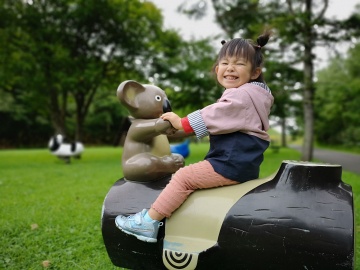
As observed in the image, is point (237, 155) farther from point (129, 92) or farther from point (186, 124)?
point (129, 92)

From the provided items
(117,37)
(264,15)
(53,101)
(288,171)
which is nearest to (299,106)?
(264,15)

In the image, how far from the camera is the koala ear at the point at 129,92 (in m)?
2.34

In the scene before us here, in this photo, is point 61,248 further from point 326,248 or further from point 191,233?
point 326,248

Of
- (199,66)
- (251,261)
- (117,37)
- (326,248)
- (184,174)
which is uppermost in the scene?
(117,37)

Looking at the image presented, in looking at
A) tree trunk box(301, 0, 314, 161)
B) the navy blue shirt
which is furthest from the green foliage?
the navy blue shirt

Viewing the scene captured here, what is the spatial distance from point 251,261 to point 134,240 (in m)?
0.68

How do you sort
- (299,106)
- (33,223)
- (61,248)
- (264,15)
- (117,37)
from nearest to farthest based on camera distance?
(61,248) → (33,223) → (264,15) → (117,37) → (299,106)

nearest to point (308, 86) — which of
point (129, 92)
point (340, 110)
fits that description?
point (129, 92)

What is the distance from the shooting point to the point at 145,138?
7.72ft

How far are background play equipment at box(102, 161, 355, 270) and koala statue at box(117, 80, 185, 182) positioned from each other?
39 cm

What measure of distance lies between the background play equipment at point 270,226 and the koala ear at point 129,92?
2.50 ft

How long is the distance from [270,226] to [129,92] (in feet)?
4.00

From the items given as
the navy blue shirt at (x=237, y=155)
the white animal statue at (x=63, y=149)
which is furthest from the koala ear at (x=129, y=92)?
the white animal statue at (x=63, y=149)

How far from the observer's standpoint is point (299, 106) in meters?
15.9
